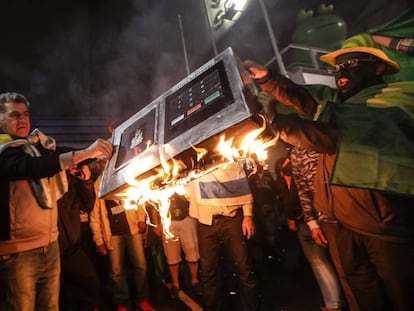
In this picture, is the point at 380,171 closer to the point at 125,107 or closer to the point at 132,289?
the point at 132,289

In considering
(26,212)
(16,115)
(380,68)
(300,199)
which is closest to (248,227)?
(300,199)

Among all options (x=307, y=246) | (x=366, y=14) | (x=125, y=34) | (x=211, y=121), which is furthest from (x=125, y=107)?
(x=366, y=14)

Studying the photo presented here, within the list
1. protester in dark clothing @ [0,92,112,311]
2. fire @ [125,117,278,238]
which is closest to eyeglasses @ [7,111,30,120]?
protester in dark clothing @ [0,92,112,311]

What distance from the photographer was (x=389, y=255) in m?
1.73

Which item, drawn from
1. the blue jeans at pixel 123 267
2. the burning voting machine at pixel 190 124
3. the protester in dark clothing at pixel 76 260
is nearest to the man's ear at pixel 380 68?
the burning voting machine at pixel 190 124

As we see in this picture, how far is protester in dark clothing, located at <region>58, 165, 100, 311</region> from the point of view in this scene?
3088 mm

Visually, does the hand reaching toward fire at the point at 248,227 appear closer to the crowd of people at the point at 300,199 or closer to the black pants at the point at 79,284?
the crowd of people at the point at 300,199

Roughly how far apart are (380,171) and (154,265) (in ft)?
14.2

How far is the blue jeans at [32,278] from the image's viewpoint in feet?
6.91

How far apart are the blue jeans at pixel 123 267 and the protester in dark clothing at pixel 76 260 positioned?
1.03 ft

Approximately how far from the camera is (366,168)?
5.32ft

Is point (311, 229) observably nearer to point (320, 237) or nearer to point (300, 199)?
point (320, 237)

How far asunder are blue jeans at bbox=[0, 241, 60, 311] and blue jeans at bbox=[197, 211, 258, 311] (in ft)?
5.33

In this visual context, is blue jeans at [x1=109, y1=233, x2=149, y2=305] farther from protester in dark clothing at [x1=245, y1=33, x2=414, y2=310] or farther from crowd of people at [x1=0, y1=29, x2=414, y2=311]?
protester in dark clothing at [x1=245, y1=33, x2=414, y2=310]
